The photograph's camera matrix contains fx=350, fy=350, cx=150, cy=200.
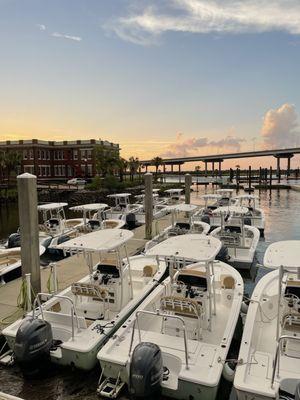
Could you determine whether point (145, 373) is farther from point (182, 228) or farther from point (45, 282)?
point (182, 228)

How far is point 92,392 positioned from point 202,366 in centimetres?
254

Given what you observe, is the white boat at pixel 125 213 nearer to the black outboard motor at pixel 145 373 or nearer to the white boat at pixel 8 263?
the white boat at pixel 8 263

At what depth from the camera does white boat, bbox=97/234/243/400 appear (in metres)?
6.52

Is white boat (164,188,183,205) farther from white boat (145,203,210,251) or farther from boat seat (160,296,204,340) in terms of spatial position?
boat seat (160,296,204,340)

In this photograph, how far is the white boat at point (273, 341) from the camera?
6.21 meters

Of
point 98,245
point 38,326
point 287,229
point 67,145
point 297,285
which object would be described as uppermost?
point 67,145

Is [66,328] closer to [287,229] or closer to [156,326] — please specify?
[156,326]

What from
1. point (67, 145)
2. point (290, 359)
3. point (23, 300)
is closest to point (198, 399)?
point (290, 359)

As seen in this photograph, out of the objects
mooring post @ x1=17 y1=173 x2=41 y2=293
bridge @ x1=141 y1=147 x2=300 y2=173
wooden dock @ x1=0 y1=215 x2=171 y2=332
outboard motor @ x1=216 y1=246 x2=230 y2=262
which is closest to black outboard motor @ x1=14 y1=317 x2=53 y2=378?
wooden dock @ x1=0 y1=215 x2=171 y2=332

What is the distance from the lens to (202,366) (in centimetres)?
692

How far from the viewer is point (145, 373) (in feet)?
20.7

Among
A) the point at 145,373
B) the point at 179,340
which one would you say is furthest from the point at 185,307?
the point at 145,373

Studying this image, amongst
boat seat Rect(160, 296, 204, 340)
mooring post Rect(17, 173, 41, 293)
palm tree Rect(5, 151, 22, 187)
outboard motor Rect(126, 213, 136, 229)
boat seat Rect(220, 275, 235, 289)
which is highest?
palm tree Rect(5, 151, 22, 187)

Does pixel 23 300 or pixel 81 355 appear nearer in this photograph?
pixel 81 355
